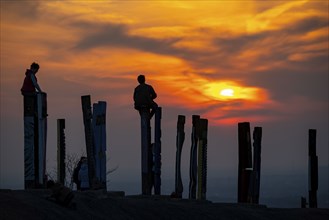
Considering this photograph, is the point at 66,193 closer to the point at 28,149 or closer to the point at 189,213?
the point at 28,149

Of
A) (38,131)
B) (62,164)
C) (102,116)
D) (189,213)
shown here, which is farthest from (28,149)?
(62,164)

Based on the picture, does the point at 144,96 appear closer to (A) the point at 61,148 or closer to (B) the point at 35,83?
(A) the point at 61,148

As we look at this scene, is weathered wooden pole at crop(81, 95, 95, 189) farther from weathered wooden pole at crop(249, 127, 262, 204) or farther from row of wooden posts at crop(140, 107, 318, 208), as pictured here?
weathered wooden pole at crop(249, 127, 262, 204)

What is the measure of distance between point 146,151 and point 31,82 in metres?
4.56

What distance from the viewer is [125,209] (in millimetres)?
21234

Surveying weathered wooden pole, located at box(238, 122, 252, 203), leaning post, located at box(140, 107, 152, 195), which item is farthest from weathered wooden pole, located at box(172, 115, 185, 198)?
weathered wooden pole, located at box(238, 122, 252, 203)

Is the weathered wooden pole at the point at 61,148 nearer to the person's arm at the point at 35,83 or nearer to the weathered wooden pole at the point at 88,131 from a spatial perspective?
the weathered wooden pole at the point at 88,131

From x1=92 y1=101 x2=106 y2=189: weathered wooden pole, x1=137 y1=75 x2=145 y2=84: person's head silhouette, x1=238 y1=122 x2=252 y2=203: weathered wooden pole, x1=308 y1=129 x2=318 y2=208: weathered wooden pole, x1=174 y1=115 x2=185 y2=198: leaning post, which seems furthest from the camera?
x1=308 y1=129 x2=318 y2=208: weathered wooden pole

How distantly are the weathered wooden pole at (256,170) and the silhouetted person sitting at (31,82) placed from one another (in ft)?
28.6

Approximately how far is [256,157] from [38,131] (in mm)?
8920

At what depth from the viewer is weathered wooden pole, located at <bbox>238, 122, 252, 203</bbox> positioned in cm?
2852

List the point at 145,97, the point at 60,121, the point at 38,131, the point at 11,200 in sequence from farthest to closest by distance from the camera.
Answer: the point at 60,121, the point at 145,97, the point at 38,131, the point at 11,200

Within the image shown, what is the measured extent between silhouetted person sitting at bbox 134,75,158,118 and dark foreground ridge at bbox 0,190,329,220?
8.89 ft

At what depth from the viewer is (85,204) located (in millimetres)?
20703
